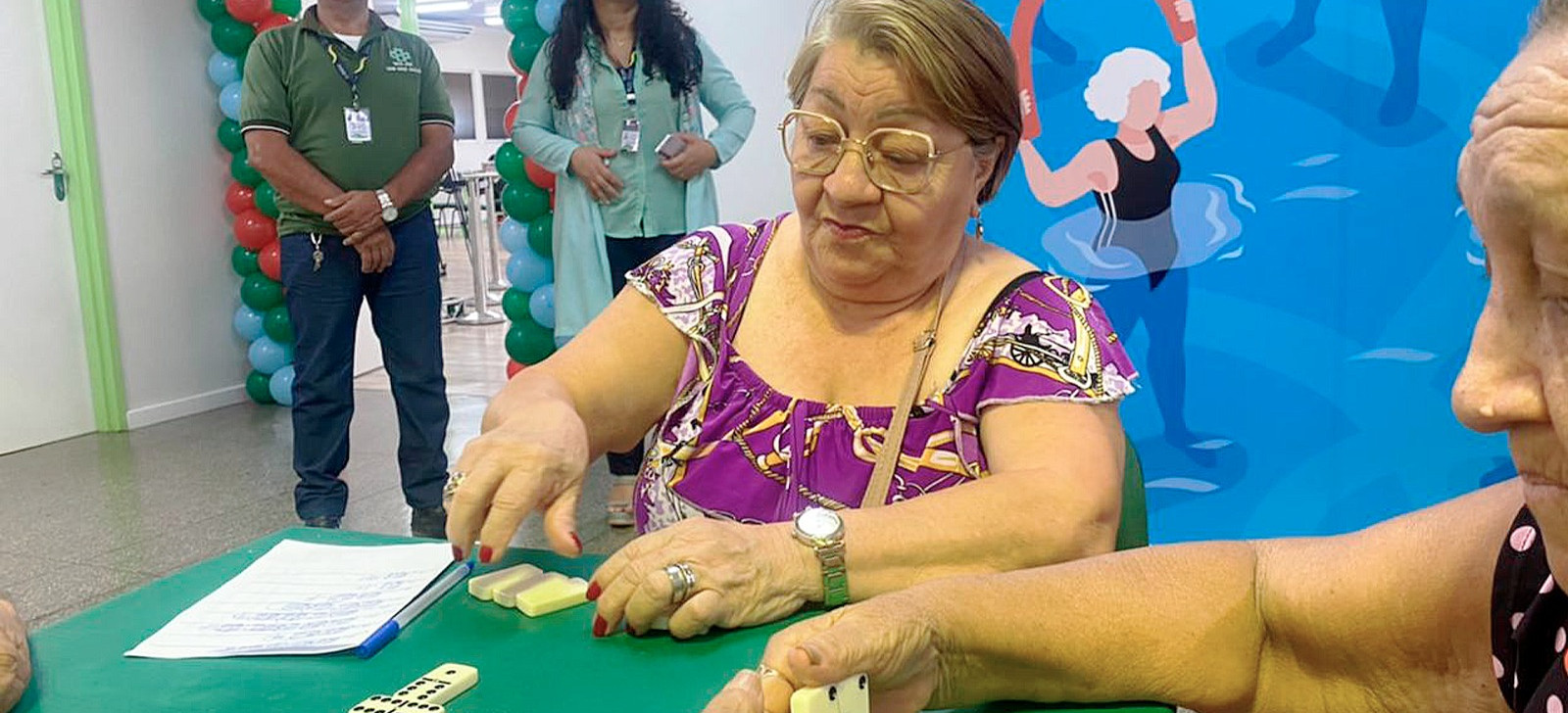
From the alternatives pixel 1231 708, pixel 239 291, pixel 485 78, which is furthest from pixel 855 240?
pixel 485 78

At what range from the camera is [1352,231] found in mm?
3008

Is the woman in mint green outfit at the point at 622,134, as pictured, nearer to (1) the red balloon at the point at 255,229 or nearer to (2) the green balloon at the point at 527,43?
(2) the green balloon at the point at 527,43

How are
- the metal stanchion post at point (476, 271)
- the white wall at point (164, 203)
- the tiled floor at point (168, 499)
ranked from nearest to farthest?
1. the tiled floor at point (168, 499)
2. the white wall at point (164, 203)
3. the metal stanchion post at point (476, 271)

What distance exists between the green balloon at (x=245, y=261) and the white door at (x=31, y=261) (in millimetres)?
744

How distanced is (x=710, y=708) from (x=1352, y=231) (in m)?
2.64

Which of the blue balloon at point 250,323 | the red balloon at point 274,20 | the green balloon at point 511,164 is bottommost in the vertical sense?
the blue balloon at point 250,323

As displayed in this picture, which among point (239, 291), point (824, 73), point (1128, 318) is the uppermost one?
point (824, 73)

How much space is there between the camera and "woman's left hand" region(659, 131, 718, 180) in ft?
13.0

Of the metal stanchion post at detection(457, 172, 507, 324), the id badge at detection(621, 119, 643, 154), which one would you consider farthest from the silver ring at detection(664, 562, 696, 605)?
the metal stanchion post at detection(457, 172, 507, 324)

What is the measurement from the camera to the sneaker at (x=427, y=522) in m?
3.90

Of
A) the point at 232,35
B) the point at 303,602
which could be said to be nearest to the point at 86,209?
the point at 232,35

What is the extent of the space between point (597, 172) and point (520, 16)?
2.94ft

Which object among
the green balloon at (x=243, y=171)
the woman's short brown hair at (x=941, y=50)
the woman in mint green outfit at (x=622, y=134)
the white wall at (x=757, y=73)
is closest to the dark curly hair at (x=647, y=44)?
the woman in mint green outfit at (x=622, y=134)

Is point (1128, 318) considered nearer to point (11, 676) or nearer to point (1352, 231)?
point (1352, 231)
